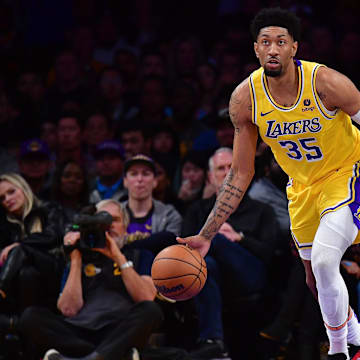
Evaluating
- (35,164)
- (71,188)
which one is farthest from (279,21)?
(35,164)

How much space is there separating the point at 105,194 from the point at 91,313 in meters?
1.50

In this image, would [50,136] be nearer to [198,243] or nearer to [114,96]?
[114,96]

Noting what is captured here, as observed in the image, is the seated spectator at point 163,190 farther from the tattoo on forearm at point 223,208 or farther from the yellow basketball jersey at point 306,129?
the yellow basketball jersey at point 306,129

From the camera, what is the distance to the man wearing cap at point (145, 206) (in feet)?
19.9

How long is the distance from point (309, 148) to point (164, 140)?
312cm

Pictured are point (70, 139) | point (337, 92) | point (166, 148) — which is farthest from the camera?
point (70, 139)

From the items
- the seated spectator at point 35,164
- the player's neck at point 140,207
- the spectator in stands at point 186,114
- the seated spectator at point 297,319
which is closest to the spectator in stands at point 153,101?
the spectator in stands at point 186,114

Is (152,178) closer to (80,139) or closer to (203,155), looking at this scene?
(203,155)

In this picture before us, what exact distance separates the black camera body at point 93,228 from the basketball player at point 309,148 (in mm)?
1233

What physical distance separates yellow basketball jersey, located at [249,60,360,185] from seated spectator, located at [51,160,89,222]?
98.7 inches

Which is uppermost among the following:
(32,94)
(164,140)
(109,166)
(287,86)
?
(32,94)

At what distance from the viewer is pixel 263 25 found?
13.8 ft

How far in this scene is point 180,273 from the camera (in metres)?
4.26

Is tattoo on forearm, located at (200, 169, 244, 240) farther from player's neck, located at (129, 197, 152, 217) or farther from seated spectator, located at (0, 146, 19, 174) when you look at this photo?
seated spectator, located at (0, 146, 19, 174)
